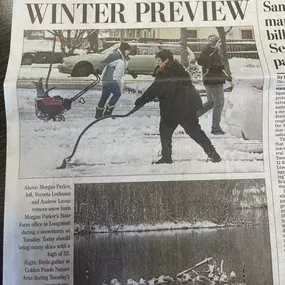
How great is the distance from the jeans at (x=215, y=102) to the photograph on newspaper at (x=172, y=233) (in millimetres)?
60

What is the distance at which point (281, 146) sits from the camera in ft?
1.45

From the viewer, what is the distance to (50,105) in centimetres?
45

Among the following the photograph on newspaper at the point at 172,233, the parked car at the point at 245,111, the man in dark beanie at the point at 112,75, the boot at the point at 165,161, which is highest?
the man in dark beanie at the point at 112,75

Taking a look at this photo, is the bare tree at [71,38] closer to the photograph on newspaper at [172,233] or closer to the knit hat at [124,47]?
the knit hat at [124,47]

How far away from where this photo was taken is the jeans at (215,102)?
45 centimetres

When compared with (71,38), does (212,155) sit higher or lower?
lower

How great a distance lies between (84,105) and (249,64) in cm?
17

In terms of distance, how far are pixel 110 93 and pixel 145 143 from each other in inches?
2.4

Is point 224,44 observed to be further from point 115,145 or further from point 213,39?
point 115,145

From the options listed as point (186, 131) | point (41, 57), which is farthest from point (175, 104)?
point (41, 57)

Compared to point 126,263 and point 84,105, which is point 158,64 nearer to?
point 84,105

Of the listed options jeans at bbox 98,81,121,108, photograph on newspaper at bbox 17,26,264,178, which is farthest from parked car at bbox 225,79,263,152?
jeans at bbox 98,81,121,108

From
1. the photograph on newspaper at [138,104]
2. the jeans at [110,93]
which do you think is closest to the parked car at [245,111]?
the photograph on newspaper at [138,104]

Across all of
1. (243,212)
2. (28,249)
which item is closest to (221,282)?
(243,212)
